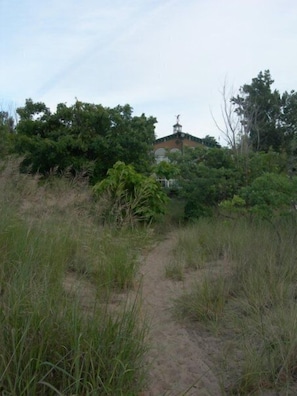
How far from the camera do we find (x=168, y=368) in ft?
9.50

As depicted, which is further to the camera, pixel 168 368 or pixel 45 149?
pixel 45 149

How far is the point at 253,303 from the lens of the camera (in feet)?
11.8

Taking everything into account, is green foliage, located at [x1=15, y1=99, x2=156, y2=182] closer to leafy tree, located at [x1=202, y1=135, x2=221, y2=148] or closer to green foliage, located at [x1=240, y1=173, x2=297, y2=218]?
green foliage, located at [x1=240, y1=173, x2=297, y2=218]

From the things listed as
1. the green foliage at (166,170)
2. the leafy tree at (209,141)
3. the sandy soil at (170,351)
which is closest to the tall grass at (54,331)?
the sandy soil at (170,351)

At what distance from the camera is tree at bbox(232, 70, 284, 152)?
974 inches

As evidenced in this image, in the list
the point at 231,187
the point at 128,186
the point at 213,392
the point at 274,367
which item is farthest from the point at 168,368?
the point at 231,187

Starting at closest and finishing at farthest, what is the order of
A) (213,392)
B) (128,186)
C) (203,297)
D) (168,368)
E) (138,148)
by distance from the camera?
1. (213,392)
2. (168,368)
3. (203,297)
4. (128,186)
5. (138,148)

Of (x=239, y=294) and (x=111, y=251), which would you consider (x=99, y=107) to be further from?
(x=239, y=294)

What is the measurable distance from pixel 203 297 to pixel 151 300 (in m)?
0.76

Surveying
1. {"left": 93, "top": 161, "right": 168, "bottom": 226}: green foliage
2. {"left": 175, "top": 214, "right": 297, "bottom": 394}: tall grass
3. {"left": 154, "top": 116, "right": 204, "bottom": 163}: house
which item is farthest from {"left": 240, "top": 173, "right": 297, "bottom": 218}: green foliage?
{"left": 154, "top": 116, "right": 204, "bottom": 163}: house

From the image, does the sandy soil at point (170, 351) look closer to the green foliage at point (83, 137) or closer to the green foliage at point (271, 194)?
the green foliage at point (271, 194)

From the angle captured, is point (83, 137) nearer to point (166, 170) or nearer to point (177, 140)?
point (166, 170)

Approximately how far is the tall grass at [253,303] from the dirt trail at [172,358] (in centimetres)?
18

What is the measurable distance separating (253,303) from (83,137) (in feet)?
28.3
